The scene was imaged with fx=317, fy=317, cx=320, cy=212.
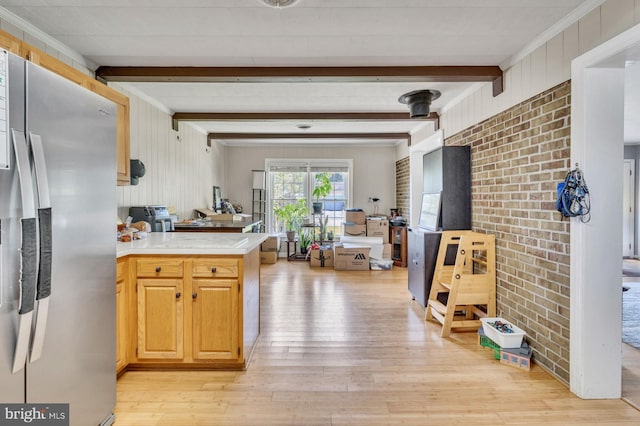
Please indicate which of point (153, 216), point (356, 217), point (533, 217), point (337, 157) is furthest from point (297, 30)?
point (337, 157)

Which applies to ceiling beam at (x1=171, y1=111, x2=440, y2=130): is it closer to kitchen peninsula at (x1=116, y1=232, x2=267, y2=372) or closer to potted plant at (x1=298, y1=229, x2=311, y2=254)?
kitchen peninsula at (x1=116, y1=232, x2=267, y2=372)

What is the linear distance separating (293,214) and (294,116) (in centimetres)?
260

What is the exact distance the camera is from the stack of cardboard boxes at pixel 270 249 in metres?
5.96

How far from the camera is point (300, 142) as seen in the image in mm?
6496

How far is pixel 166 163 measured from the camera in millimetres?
4129

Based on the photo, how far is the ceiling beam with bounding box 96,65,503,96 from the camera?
2775mm

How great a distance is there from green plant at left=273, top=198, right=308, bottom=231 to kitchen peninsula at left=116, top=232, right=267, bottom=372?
422 centimetres

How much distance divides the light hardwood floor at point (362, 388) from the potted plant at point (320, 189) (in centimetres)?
353

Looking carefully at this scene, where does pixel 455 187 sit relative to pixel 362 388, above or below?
above

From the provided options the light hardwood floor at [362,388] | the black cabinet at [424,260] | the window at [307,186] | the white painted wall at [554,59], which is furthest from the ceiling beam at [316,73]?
the window at [307,186]

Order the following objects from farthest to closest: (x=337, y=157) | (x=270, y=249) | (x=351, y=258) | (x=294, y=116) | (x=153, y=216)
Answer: (x=337, y=157)
(x=270, y=249)
(x=351, y=258)
(x=294, y=116)
(x=153, y=216)

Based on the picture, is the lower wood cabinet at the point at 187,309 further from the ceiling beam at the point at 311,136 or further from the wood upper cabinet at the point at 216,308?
the ceiling beam at the point at 311,136

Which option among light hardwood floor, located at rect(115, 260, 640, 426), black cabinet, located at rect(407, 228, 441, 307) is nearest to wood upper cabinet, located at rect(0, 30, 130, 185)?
light hardwood floor, located at rect(115, 260, 640, 426)

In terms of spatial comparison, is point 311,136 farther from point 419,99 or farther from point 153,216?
point 153,216
